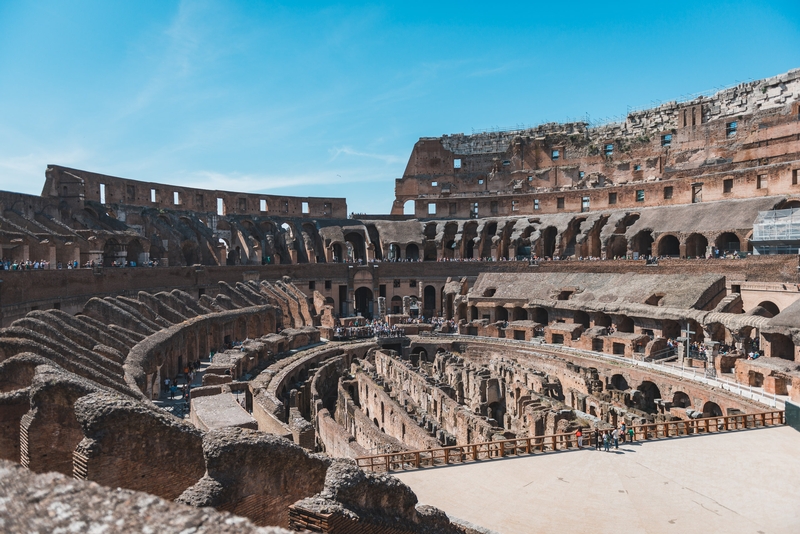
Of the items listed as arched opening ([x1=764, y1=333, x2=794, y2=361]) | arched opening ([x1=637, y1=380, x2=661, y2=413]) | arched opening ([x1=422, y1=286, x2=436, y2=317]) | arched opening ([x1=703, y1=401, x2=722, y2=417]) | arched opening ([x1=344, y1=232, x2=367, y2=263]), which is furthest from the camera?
arched opening ([x1=344, y1=232, x2=367, y2=263])

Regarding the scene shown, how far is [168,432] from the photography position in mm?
9016

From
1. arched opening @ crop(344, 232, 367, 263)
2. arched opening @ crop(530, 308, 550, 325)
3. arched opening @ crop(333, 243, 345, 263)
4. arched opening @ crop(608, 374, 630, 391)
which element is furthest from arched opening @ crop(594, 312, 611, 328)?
arched opening @ crop(333, 243, 345, 263)

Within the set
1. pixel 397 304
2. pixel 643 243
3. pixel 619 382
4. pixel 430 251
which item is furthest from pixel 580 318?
pixel 430 251

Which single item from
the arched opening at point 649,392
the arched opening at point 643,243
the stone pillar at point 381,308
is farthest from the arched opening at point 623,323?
the stone pillar at point 381,308

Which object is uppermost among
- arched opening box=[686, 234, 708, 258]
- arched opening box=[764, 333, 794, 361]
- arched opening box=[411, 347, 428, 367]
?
arched opening box=[686, 234, 708, 258]

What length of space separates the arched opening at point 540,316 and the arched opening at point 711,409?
16.3m

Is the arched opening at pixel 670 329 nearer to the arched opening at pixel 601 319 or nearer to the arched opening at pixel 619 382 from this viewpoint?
the arched opening at pixel 601 319

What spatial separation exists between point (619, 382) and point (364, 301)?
26.4m

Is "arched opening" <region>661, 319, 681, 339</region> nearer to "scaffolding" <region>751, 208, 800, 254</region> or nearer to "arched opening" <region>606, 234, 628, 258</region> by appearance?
"scaffolding" <region>751, 208, 800, 254</region>

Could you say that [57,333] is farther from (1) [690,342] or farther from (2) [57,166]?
(1) [690,342]

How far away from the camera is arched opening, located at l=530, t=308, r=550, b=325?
128 feet

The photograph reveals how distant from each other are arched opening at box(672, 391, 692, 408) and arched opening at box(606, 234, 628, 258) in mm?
20105

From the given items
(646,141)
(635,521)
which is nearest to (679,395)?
(635,521)

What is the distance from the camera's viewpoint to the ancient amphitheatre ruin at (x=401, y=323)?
8719mm
